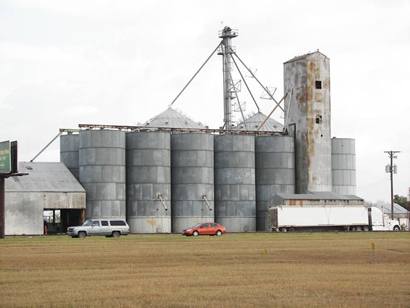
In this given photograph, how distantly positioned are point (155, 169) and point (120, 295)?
76004 mm

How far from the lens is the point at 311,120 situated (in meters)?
107

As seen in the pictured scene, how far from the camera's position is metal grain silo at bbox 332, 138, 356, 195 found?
377ft

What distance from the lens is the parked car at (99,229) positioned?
73.3 m

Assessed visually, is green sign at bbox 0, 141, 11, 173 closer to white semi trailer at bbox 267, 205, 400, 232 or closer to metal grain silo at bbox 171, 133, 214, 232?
metal grain silo at bbox 171, 133, 214, 232

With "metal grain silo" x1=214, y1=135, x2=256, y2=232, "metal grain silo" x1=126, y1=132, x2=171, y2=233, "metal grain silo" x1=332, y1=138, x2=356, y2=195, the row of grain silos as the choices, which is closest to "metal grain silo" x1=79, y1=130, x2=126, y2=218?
the row of grain silos

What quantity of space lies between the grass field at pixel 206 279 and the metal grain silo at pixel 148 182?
5461 cm

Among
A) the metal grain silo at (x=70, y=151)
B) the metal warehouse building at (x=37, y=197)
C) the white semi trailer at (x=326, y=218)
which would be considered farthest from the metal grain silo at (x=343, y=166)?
the metal warehouse building at (x=37, y=197)

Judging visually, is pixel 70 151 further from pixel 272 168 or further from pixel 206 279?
pixel 206 279

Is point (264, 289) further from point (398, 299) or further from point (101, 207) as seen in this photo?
point (101, 207)

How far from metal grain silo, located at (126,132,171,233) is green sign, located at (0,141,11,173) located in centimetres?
2781

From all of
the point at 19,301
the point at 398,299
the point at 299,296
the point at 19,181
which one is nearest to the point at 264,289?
the point at 299,296

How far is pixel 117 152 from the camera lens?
326 feet

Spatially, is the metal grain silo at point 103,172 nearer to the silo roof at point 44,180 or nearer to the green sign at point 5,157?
the silo roof at point 44,180

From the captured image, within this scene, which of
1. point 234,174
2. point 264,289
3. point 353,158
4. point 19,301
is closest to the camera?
point 19,301
